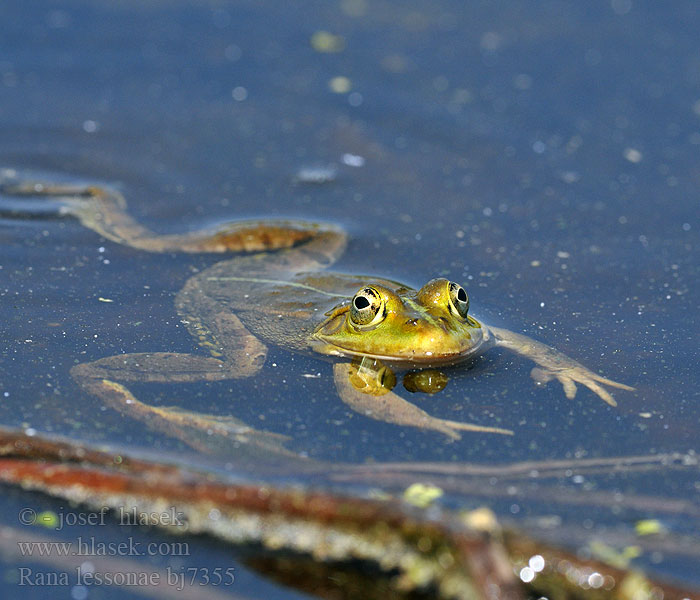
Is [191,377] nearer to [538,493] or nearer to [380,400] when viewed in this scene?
[380,400]

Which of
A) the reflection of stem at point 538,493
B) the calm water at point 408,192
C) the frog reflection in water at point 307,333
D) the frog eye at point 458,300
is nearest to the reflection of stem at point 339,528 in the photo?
the calm water at point 408,192

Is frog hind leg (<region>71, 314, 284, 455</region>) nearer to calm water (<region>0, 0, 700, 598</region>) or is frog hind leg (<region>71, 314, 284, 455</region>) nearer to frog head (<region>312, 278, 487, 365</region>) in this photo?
calm water (<region>0, 0, 700, 598</region>)

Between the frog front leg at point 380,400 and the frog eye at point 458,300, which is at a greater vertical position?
the frog eye at point 458,300

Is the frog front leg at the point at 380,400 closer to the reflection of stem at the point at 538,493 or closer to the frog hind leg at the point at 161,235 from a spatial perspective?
the reflection of stem at the point at 538,493

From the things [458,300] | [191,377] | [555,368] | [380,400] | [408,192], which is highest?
[458,300]

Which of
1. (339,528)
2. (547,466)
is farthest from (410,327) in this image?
(339,528)

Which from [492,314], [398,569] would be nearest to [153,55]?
[492,314]

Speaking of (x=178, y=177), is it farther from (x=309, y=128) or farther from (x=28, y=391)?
(x=28, y=391)
